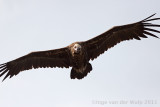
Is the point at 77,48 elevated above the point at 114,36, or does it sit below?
below

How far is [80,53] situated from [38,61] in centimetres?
260

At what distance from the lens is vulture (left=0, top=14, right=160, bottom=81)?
23.0 meters

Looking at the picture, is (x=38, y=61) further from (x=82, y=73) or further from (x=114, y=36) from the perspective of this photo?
(x=114, y=36)

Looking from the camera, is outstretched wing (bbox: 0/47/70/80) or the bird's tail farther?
outstretched wing (bbox: 0/47/70/80)

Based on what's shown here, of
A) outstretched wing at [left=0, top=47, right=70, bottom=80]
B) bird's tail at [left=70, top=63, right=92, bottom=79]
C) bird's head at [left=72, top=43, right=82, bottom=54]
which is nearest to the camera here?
bird's head at [left=72, top=43, right=82, bottom=54]

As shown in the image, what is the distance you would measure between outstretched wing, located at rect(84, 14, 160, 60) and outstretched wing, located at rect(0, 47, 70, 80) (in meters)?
1.23

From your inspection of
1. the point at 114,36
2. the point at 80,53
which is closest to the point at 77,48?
the point at 80,53

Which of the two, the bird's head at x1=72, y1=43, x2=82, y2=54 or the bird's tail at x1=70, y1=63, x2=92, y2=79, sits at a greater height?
the bird's head at x1=72, y1=43, x2=82, y2=54

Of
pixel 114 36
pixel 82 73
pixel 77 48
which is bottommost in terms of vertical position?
pixel 82 73

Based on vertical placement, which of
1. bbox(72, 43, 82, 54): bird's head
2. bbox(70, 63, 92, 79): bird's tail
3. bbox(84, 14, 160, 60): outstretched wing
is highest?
bbox(84, 14, 160, 60): outstretched wing

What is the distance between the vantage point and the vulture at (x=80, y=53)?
23.0m

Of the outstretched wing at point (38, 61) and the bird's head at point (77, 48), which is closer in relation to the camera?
the bird's head at point (77, 48)

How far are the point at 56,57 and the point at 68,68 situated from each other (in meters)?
0.78

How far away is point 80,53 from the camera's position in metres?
22.8
